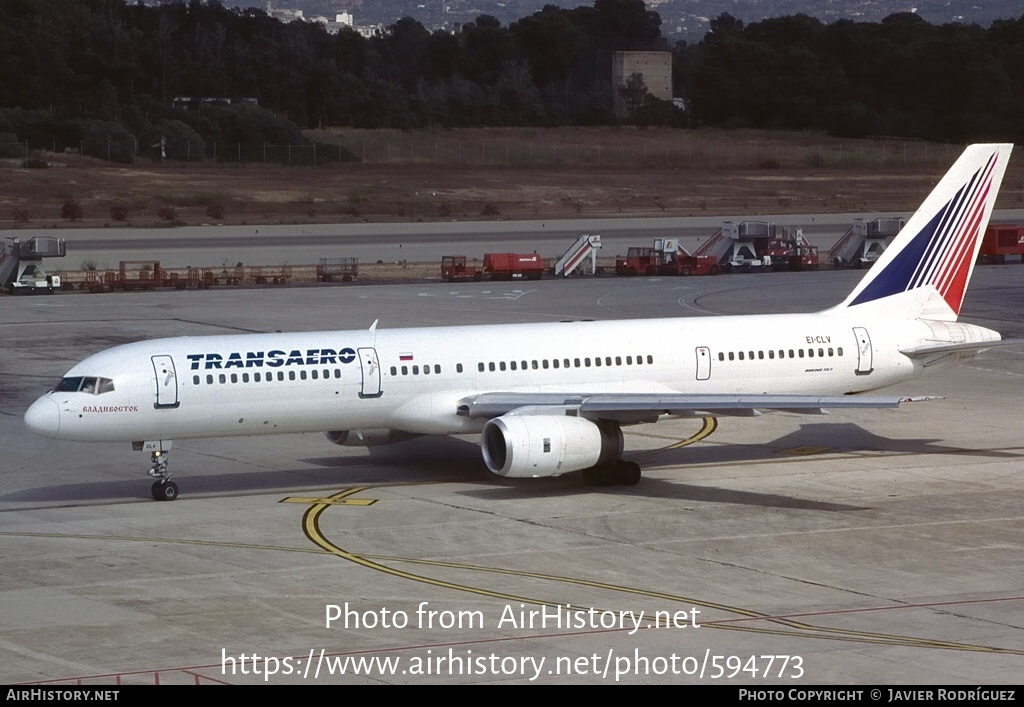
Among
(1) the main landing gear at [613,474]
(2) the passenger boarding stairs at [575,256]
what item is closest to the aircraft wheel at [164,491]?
(1) the main landing gear at [613,474]

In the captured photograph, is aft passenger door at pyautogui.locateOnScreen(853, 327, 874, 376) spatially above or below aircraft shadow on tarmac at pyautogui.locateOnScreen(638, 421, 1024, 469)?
above

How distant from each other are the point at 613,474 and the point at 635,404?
216cm

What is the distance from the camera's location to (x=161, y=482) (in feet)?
122

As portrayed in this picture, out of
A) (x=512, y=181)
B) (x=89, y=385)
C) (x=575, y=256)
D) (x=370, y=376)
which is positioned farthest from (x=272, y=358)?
(x=512, y=181)

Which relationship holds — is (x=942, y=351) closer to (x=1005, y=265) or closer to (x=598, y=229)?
(x=1005, y=265)

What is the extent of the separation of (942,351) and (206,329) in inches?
1441

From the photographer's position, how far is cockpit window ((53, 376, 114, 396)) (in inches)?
1414

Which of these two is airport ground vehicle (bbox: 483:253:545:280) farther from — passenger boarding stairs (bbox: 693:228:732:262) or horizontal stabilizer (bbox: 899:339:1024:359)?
horizontal stabilizer (bbox: 899:339:1024:359)

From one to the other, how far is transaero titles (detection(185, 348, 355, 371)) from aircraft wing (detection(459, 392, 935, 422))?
3.40 meters

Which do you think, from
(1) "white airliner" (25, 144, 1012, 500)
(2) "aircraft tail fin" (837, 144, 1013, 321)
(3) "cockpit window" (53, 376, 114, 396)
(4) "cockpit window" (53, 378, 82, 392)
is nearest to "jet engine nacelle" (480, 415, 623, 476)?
(1) "white airliner" (25, 144, 1012, 500)

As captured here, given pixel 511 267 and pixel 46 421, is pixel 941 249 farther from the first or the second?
pixel 511 267

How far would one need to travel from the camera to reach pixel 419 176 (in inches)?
6181

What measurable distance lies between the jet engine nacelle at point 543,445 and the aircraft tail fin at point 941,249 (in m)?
10.7

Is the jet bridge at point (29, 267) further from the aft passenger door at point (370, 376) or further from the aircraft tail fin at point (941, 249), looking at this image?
the aircraft tail fin at point (941, 249)
